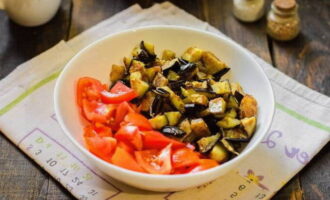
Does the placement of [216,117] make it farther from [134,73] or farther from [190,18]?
[190,18]

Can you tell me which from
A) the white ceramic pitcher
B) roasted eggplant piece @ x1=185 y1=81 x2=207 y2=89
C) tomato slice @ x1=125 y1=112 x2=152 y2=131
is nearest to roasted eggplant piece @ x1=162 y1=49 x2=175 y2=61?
roasted eggplant piece @ x1=185 y1=81 x2=207 y2=89

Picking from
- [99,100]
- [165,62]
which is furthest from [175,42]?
[99,100]

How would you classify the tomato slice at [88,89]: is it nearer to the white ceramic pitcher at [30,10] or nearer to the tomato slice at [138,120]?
the tomato slice at [138,120]

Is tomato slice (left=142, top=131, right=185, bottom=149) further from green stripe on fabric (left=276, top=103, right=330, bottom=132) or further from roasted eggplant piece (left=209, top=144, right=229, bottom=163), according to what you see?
green stripe on fabric (left=276, top=103, right=330, bottom=132)

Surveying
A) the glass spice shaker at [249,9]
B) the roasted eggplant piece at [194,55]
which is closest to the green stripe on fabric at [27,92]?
the roasted eggplant piece at [194,55]

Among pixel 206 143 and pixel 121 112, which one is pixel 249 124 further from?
pixel 121 112

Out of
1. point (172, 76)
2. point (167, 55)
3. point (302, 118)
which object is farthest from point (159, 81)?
point (302, 118)
